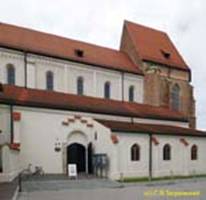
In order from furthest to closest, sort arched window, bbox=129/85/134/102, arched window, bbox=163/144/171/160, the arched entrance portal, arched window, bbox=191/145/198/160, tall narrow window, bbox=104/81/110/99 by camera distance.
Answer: arched window, bbox=129/85/134/102 → tall narrow window, bbox=104/81/110/99 → arched window, bbox=191/145/198/160 → arched window, bbox=163/144/171/160 → the arched entrance portal

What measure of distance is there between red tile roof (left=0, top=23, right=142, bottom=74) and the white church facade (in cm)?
12

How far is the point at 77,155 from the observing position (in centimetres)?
3612

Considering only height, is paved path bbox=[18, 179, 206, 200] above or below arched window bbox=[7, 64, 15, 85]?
below

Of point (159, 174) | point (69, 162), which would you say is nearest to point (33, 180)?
point (69, 162)

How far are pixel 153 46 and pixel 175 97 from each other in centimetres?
671

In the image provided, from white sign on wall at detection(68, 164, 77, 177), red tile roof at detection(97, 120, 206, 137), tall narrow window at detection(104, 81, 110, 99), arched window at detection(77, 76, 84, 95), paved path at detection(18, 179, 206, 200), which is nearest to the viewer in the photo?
paved path at detection(18, 179, 206, 200)

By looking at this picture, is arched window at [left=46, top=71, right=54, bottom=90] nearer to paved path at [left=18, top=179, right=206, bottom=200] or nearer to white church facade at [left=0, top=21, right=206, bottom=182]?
white church facade at [left=0, top=21, right=206, bottom=182]

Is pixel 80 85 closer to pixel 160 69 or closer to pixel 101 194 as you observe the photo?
pixel 160 69

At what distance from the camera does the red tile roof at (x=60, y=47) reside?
40.7 metres

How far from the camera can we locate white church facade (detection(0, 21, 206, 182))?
33.2 metres

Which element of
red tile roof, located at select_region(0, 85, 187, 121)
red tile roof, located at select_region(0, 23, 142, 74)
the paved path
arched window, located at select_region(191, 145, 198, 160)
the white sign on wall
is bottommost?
the paved path

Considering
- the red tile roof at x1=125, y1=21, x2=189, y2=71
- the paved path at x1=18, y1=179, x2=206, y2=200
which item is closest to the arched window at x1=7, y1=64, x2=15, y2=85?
the paved path at x1=18, y1=179, x2=206, y2=200

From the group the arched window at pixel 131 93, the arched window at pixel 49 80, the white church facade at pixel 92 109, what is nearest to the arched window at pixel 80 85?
the white church facade at pixel 92 109

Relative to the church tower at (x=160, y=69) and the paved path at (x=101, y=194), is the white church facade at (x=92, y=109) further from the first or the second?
the paved path at (x=101, y=194)
